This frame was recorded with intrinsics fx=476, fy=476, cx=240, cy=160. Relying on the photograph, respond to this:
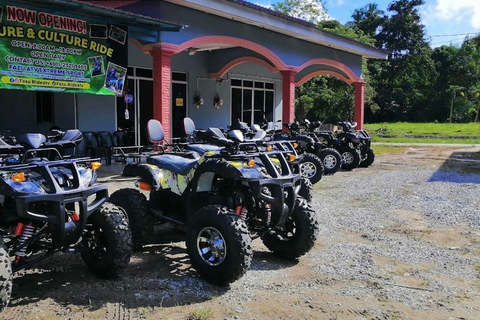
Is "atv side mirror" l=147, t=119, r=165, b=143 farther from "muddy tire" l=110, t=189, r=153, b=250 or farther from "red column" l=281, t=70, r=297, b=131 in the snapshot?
"red column" l=281, t=70, r=297, b=131

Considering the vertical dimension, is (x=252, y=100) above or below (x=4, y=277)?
above

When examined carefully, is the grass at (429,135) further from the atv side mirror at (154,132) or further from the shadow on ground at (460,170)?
the atv side mirror at (154,132)

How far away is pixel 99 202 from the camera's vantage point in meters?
3.93

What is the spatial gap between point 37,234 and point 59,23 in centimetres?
704

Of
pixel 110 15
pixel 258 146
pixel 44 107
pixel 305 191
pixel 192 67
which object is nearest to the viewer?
pixel 258 146

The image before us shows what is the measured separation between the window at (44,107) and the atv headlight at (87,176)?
9804 mm

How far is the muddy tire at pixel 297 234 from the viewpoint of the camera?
4746 millimetres

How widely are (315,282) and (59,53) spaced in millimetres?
7522

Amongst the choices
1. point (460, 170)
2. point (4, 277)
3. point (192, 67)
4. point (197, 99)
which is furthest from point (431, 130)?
point (4, 277)

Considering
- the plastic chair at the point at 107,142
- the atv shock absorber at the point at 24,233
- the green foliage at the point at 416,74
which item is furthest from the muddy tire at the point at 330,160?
the green foliage at the point at 416,74

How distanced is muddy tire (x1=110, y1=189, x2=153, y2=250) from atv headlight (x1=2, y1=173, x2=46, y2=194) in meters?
1.49

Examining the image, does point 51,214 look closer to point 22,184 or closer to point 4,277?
point 22,184

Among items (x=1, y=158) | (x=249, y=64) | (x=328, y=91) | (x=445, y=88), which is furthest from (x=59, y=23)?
(x=445, y=88)

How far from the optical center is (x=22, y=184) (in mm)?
3551
